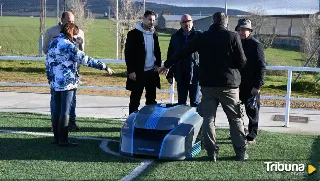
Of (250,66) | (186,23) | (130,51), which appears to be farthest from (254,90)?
(130,51)

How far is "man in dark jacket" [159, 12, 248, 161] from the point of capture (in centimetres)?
713

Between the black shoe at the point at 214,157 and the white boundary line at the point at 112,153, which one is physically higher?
the black shoe at the point at 214,157

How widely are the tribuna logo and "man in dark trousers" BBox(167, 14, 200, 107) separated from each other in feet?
6.54

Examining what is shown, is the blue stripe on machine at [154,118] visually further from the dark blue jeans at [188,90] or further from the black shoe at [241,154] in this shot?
the dark blue jeans at [188,90]

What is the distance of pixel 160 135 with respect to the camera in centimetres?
718

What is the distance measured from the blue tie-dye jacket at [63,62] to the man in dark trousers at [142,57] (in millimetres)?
829

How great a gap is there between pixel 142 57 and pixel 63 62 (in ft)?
4.41

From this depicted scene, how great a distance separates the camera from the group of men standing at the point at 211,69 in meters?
7.16

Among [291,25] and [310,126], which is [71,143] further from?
[291,25]

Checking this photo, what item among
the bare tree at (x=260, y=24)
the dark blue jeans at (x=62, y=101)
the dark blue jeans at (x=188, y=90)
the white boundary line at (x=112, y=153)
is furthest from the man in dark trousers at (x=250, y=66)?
the bare tree at (x=260, y=24)

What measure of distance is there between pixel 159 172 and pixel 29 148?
2192mm

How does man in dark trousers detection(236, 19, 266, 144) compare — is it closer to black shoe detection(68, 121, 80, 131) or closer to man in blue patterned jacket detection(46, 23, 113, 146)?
man in blue patterned jacket detection(46, 23, 113, 146)

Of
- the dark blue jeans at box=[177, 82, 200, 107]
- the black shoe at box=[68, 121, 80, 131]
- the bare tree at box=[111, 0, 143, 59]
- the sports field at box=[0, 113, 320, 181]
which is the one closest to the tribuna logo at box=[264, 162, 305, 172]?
the sports field at box=[0, 113, 320, 181]

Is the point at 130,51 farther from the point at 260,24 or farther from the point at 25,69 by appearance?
the point at 260,24
